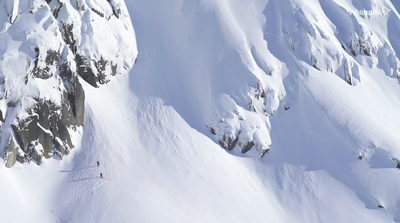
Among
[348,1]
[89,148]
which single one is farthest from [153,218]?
[348,1]

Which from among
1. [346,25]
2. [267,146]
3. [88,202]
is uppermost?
[346,25]

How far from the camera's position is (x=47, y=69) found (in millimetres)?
44406

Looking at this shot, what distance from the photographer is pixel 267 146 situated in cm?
5250

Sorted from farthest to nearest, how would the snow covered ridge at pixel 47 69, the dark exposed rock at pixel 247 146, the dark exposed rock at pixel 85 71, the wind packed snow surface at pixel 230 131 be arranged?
the dark exposed rock at pixel 247 146 → the dark exposed rock at pixel 85 71 → the wind packed snow surface at pixel 230 131 → the snow covered ridge at pixel 47 69

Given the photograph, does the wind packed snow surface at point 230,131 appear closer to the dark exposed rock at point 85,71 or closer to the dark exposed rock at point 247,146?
the dark exposed rock at point 247,146

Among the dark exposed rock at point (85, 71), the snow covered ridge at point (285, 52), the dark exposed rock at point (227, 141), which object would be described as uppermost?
the snow covered ridge at point (285, 52)

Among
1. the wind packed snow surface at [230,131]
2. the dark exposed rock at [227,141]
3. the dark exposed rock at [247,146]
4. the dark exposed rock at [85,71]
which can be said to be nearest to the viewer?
the wind packed snow surface at [230,131]

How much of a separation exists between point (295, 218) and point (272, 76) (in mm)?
17934

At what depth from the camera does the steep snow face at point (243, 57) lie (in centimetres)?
5250

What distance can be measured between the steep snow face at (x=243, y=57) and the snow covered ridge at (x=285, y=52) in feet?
0.41

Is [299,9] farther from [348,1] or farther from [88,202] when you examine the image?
[88,202]

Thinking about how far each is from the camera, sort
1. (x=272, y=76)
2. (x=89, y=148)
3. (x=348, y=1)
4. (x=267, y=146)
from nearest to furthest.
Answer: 1. (x=89, y=148)
2. (x=267, y=146)
3. (x=272, y=76)
4. (x=348, y=1)

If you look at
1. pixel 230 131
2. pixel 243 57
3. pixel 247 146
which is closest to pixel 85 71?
pixel 230 131

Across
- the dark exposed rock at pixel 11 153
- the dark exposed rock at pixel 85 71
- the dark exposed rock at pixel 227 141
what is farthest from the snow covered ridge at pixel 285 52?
the dark exposed rock at pixel 11 153
